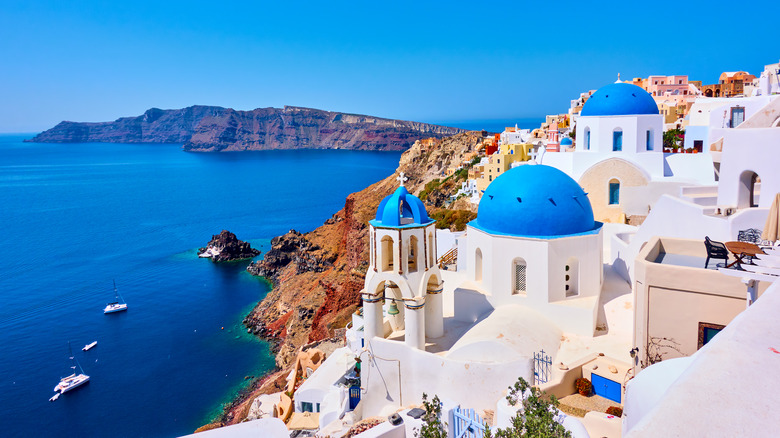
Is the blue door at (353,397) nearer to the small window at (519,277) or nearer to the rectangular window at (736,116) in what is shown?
the small window at (519,277)

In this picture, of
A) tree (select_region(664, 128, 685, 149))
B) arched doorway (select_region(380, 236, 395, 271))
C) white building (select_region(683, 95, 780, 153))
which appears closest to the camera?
arched doorway (select_region(380, 236, 395, 271))

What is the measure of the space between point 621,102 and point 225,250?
45.7 metres

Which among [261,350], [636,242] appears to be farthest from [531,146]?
[636,242]

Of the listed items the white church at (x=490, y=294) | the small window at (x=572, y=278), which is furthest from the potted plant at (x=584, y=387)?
the small window at (x=572, y=278)

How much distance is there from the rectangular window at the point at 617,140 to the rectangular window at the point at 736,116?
670cm

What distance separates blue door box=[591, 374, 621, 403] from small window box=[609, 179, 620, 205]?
1164 cm

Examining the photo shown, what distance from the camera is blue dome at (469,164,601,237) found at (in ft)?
43.1

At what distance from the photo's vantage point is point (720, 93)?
2140 inches

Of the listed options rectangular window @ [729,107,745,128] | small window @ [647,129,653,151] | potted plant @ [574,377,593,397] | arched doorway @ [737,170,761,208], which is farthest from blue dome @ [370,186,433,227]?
rectangular window @ [729,107,745,128]

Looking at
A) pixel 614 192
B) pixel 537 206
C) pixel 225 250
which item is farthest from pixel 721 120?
pixel 225 250

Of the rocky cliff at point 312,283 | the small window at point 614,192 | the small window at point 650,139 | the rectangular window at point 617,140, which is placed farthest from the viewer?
the rocky cliff at point 312,283

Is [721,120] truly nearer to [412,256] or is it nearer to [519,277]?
[519,277]

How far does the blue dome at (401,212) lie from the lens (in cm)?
1270

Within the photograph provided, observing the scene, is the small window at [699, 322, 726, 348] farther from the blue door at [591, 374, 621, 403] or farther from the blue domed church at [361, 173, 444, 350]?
the blue domed church at [361, 173, 444, 350]
